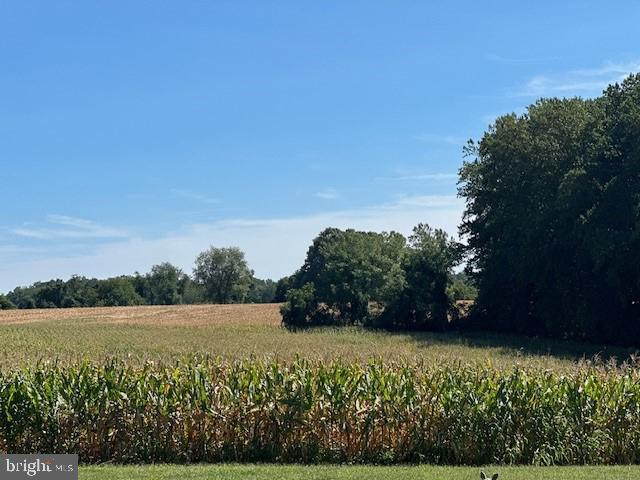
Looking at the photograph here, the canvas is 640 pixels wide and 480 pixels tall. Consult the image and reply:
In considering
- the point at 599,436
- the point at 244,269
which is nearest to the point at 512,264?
the point at 599,436

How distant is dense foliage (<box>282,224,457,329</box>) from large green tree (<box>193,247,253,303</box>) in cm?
6527

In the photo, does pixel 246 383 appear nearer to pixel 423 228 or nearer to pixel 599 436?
pixel 599 436

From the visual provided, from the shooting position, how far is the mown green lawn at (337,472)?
35.9ft

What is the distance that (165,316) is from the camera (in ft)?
235

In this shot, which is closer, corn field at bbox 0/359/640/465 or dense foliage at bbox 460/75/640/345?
corn field at bbox 0/359/640/465

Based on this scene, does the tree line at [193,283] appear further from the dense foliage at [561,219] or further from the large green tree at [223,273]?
the dense foliage at [561,219]

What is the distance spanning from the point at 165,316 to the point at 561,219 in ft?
138

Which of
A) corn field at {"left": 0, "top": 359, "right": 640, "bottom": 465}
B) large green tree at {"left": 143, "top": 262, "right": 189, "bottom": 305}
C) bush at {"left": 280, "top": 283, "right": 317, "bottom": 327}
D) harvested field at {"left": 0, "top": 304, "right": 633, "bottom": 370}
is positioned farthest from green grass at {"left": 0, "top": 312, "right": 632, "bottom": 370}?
large green tree at {"left": 143, "top": 262, "right": 189, "bottom": 305}

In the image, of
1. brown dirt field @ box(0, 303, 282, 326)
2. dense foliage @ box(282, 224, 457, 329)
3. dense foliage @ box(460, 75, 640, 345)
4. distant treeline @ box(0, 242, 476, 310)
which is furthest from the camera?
distant treeline @ box(0, 242, 476, 310)

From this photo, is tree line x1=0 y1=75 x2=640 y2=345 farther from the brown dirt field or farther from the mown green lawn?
the mown green lawn

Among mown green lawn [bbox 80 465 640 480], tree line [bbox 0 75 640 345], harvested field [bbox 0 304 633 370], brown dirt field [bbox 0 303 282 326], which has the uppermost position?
tree line [bbox 0 75 640 345]

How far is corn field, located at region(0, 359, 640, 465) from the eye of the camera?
1361 centimetres

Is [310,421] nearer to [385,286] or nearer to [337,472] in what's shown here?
[337,472]

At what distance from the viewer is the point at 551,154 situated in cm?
4597
